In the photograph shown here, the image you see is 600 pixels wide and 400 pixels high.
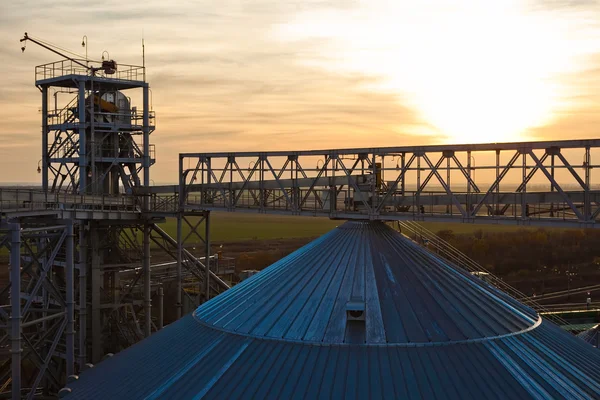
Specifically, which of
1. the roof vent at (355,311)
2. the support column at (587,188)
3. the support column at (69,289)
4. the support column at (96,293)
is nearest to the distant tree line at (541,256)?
the support column at (96,293)

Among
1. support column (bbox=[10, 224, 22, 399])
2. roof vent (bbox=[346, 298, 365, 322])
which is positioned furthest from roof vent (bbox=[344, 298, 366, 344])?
support column (bbox=[10, 224, 22, 399])

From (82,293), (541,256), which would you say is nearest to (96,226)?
(82,293)

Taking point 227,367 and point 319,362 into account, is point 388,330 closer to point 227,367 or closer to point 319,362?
point 319,362

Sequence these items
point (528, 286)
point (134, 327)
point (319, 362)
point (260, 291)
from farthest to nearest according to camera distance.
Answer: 1. point (528, 286)
2. point (134, 327)
3. point (260, 291)
4. point (319, 362)

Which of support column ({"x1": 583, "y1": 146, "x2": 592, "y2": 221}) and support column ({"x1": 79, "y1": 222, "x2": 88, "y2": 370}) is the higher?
support column ({"x1": 583, "y1": 146, "x2": 592, "y2": 221})

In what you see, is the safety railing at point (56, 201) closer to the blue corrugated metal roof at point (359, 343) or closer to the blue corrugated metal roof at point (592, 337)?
the blue corrugated metal roof at point (359, 343)

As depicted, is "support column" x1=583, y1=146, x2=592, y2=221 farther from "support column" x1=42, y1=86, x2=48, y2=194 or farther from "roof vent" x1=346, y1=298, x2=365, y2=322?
"support column" x1=42, y1=86, x2=48, y2=194

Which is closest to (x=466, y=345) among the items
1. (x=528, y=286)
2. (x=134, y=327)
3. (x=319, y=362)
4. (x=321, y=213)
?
(x=319, y=362)
